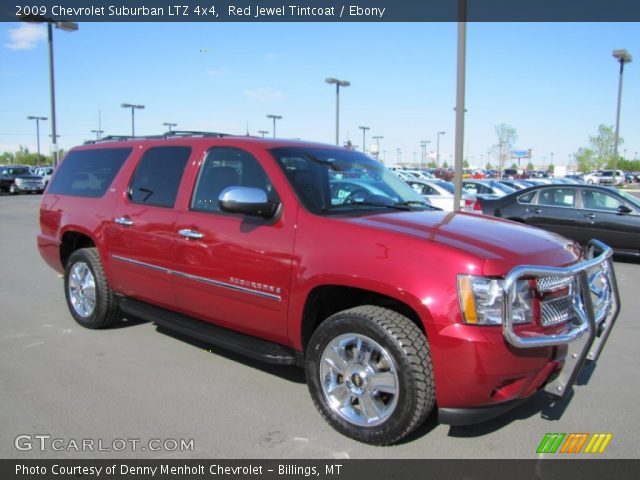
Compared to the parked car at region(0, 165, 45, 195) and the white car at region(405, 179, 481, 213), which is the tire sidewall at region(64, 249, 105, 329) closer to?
the white car at region(405, 179, 481, 213)

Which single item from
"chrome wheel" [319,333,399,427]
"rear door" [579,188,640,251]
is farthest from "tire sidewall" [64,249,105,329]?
"rear door" [579,188,640,251]

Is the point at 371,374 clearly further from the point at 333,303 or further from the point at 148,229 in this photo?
the point at 148,229

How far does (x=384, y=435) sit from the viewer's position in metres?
3.21

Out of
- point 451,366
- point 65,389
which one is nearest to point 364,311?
point 451,366

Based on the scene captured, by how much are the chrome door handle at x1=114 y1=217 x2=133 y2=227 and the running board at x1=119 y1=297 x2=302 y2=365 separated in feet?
2.40

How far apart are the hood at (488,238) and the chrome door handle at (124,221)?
7.45 feet

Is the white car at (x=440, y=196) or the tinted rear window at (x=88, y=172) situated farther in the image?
Result: the white car at (x=440, y=196)

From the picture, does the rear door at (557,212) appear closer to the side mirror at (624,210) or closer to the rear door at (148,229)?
the side mirror at (624,210)

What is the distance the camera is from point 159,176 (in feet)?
A: 15.5

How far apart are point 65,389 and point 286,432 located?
1815 mm

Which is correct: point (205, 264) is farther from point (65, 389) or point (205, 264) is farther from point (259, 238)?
point (65, 389)

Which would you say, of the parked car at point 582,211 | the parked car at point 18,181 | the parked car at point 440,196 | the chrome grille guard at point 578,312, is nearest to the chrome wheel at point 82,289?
the chrome grille guard at point 578,312

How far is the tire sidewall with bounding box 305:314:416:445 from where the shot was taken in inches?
121

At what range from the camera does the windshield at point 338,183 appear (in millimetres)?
3834
